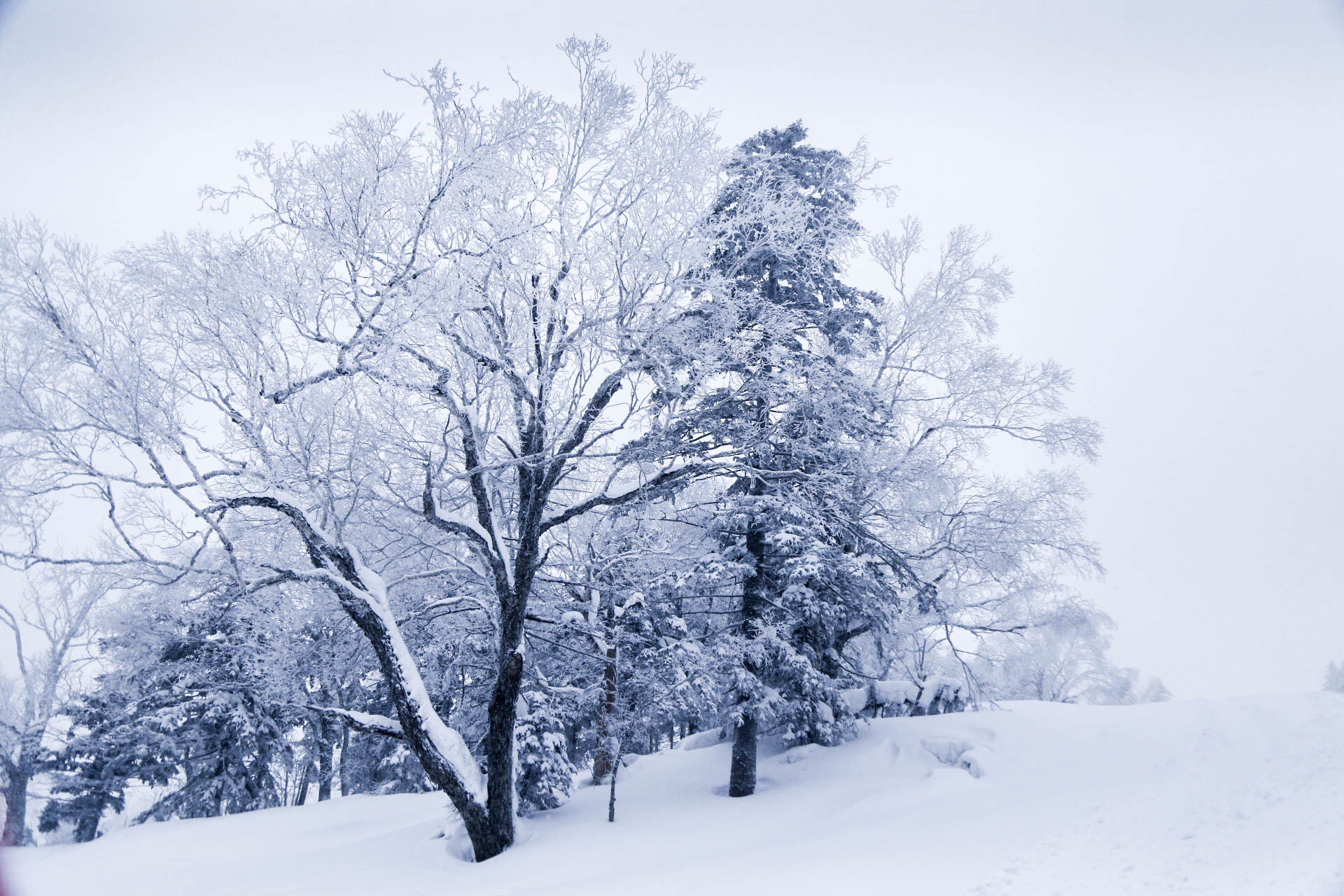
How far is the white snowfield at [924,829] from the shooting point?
609cm

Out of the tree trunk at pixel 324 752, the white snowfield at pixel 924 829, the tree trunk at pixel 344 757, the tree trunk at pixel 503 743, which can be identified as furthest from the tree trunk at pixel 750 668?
the tree trunk at pixel 344 757

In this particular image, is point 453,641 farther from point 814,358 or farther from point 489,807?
point 814,358

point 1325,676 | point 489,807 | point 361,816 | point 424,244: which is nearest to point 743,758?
point 489,807

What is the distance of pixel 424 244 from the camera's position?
28.4 ft

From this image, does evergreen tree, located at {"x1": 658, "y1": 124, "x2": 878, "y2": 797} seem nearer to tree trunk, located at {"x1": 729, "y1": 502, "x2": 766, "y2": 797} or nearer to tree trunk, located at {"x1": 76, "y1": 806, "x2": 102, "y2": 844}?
tree trunk, located at {"x1": 729, "y1": 502, "x2": 766, "y2": 797}

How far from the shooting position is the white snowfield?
6094 millimetres

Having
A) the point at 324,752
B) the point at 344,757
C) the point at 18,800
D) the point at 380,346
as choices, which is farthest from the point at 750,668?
the point at 18,800

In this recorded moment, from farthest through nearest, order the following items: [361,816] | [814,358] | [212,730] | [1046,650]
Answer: [1046,650], [212,730], [361,816], [814,358]

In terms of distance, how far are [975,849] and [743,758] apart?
16.9ft

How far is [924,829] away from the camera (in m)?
7.88

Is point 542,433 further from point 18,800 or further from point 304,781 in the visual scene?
point 304,781

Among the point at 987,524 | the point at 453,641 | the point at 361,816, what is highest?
the point at 987,524

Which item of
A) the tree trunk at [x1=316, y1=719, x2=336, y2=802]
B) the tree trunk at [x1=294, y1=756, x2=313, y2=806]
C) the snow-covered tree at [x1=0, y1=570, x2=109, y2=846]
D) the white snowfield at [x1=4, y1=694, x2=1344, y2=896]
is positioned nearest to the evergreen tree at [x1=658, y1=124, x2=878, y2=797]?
the white snowfield at [x1=4, y1=694, x2=1344, y2=896]

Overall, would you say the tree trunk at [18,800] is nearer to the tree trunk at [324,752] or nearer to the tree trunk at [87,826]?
the tree trunk at [87,826]
